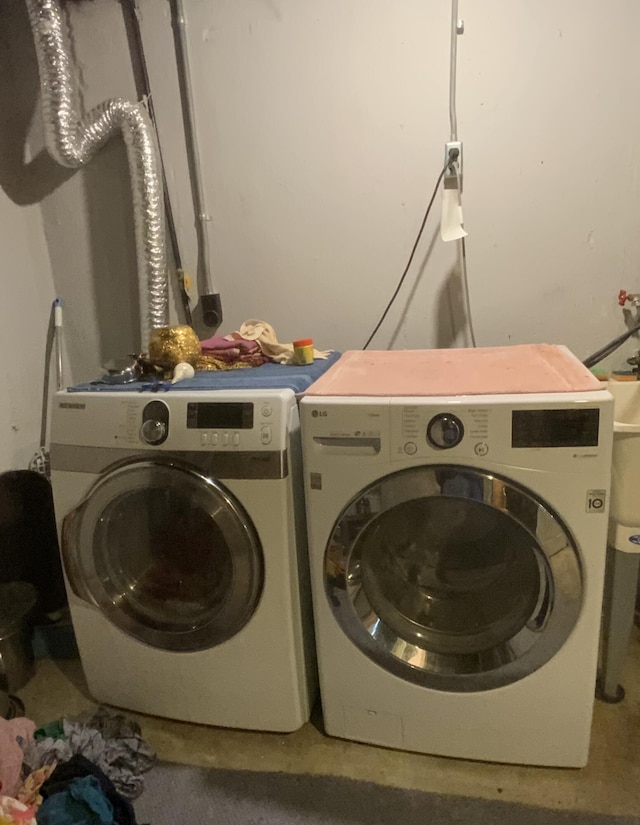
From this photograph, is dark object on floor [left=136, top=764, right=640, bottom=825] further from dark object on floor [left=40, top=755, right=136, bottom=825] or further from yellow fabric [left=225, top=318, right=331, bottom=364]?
yellow fabric [left=225, top=318, right=331, bottom=364]

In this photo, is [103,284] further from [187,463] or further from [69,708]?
[69,708]

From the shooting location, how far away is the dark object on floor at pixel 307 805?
4.11 feet

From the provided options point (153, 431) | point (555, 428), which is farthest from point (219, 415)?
point (555, 428)

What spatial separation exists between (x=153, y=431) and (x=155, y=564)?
391mm

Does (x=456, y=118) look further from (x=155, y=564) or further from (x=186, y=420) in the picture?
(x=155, y=564)

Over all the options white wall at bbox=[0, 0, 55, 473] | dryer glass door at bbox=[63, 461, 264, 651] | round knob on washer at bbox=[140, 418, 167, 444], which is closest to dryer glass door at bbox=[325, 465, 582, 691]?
dryer glass door at bbox=[63, 461, 264, 651]

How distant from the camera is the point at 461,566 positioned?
1352mm

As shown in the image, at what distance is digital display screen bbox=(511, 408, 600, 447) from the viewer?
110 cm

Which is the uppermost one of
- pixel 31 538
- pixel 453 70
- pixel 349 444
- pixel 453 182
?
pixel 453 70

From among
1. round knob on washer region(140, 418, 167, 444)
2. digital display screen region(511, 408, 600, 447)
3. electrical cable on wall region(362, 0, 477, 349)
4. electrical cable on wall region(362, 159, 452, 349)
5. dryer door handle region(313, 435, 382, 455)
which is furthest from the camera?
electrical cable on wall region(362, 159, 452, 349)

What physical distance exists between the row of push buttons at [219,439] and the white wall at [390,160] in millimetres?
756

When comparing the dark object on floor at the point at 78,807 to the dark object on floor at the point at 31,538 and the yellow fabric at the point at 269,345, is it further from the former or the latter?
the yellow fabric at the point at 269,345

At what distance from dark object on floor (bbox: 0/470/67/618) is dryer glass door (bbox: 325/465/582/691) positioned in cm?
104

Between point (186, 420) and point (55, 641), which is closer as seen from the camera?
point (186, 420)
